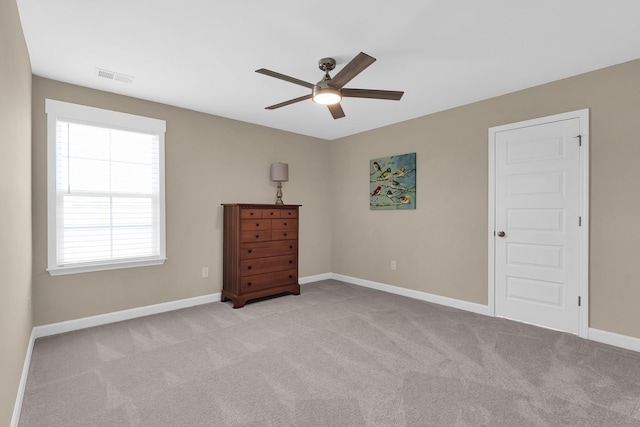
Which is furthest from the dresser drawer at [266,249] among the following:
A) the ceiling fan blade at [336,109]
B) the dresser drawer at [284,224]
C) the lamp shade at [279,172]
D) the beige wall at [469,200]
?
the ceiling fan blade at [336,109]

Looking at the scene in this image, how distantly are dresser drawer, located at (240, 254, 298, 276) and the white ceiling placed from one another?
6.60 ft

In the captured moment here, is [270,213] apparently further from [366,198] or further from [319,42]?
[319,42]

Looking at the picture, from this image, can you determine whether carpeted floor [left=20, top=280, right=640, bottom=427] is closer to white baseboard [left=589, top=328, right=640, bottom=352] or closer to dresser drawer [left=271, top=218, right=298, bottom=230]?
white baseboard [left=589, top=328, right=640, bottom=352]

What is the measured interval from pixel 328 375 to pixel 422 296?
2.31 m

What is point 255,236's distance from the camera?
4.07 metres

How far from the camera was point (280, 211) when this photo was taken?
14.3 feet

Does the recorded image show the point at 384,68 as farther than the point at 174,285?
No

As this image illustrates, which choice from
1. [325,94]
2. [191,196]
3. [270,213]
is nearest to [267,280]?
[270,213]

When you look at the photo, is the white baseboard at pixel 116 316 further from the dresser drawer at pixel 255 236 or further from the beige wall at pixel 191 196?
the dresser drawer at pixel 255 236

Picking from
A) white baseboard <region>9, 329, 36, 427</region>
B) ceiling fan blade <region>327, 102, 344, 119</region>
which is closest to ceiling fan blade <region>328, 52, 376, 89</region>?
ceiling fan blade <region>327, 102, 344, 119</region>

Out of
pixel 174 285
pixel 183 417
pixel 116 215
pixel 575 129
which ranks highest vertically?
pixel 575 129

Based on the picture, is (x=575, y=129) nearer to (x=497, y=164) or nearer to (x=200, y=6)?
(x=497, y=164)

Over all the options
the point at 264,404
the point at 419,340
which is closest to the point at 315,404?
the point at 264,404

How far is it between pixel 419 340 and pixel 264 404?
5.11 feet
